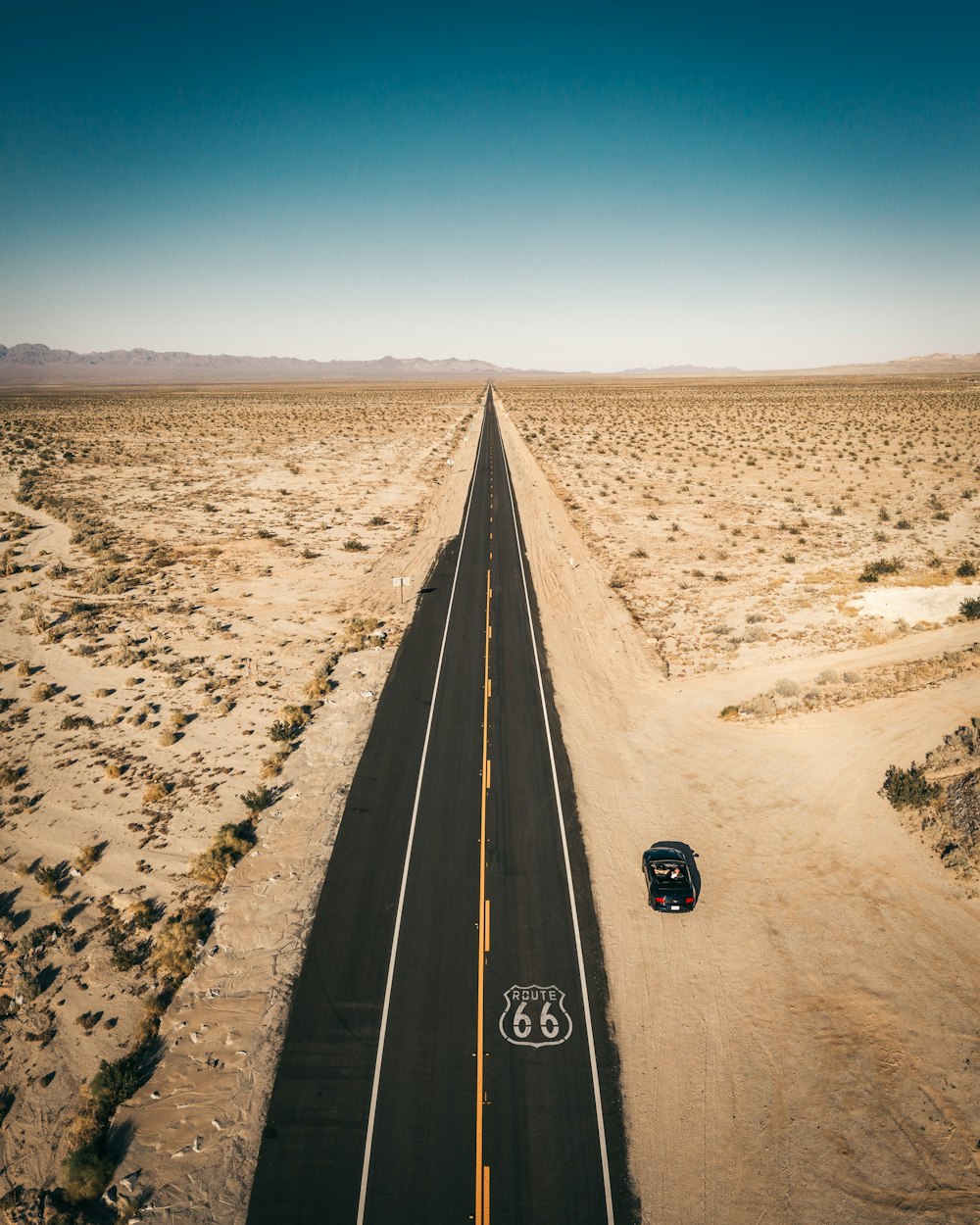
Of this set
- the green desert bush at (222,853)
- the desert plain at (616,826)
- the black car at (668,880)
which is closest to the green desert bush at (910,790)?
the desert plain at (616,826)

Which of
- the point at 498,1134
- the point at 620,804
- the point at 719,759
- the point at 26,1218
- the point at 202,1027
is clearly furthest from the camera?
the point at 719,759

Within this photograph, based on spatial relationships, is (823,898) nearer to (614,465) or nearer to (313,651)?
(313,651)

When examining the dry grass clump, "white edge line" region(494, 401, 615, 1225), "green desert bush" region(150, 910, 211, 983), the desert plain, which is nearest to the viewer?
"white edge line" region(494, 401, 615, 1225)

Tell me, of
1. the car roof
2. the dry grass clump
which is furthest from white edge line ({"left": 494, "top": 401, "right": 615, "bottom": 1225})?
the dry grass clump

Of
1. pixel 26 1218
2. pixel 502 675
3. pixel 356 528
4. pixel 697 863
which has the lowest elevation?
pixel 26 1218

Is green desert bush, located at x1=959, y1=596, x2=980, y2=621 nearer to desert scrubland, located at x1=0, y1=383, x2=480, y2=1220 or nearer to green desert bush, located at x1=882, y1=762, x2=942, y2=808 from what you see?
green desert bush, located at x1=882, y1=762, x2=942, y2=808

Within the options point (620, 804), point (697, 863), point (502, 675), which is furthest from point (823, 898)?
point (502, 675)
